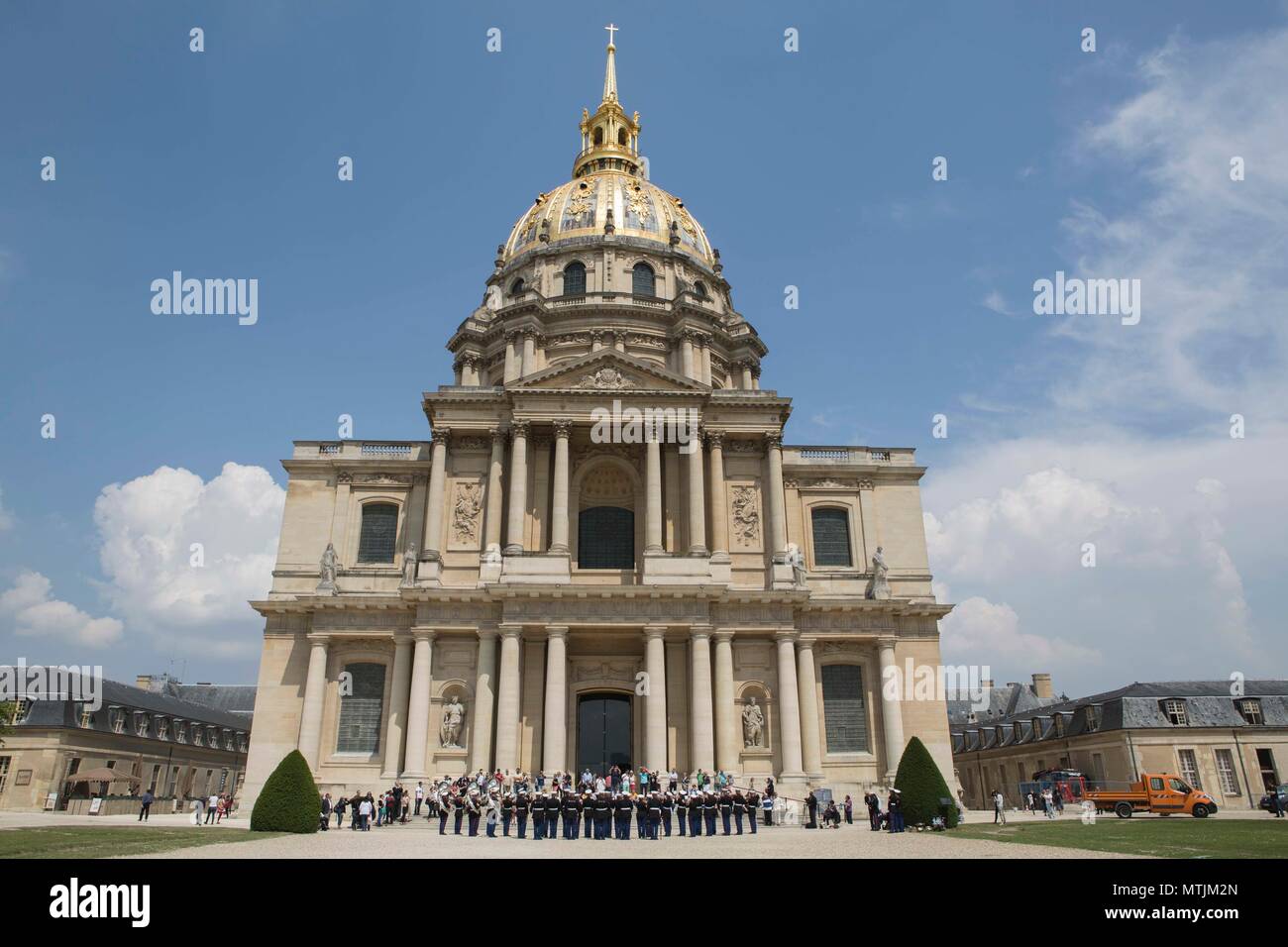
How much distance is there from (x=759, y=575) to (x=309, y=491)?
19.4 m

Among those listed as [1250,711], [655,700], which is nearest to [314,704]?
[655,700]

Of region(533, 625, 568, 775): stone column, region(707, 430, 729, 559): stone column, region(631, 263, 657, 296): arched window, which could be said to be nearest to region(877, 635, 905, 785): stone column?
region(707, 430, 729, 559): stone column

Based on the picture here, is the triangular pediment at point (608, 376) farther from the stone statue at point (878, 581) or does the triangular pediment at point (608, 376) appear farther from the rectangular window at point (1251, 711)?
the rectangular window at point (1251, 711)

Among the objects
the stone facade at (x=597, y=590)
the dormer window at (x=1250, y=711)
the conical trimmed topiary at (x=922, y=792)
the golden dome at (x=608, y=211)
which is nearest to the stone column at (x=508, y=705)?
the stone facade at (x=597, y=590)

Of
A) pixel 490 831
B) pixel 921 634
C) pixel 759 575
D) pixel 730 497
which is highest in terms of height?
pixel 730 497

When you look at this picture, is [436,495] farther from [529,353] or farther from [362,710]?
[529,353]

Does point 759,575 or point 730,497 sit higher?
point 730,497

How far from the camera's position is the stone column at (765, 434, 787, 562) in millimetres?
36906

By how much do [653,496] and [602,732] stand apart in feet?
31.4

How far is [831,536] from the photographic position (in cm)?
3981

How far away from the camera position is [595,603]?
33.5 metres
